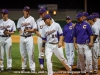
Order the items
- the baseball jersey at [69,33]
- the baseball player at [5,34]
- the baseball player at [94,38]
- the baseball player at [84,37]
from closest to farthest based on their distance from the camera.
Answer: the baseball player at [84,37]
the baseball player at [94,38]
the baseball player at [5,34]
the baseball jersey at [69,33]

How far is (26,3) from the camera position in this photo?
38781mm

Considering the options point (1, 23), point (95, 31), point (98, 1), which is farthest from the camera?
point (98, 1)

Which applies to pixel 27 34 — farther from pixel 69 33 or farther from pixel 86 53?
pixel 86 53

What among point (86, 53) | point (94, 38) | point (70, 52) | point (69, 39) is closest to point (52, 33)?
point (86, 53)

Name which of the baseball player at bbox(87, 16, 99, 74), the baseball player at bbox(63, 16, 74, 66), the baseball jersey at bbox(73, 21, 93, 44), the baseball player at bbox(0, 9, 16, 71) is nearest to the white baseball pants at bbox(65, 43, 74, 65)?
the baseball player at bbox(63, 16, 74, 66)

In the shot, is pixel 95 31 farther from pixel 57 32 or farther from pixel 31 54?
pixel 31 54

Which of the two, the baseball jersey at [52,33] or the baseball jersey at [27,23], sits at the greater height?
the baseball jersey at [27,23]

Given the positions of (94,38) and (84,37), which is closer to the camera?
(84,37)

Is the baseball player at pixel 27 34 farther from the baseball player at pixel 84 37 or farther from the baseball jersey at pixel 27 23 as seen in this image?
the baseball player at pixel 84 37

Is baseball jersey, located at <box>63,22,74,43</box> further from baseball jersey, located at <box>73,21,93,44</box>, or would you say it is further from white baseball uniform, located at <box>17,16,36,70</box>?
baseball jersey, located at <box>73,21,93,44</box>

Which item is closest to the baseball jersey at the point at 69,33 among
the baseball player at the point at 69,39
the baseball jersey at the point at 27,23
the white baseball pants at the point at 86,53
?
the baseball player at the point at 69,39

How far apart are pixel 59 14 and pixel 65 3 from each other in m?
4.63

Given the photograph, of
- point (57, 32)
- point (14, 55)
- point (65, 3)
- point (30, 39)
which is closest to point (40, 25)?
point (30, 39)

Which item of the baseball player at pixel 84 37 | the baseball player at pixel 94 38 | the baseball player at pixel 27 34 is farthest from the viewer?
the baseball player at pixel 27 34
